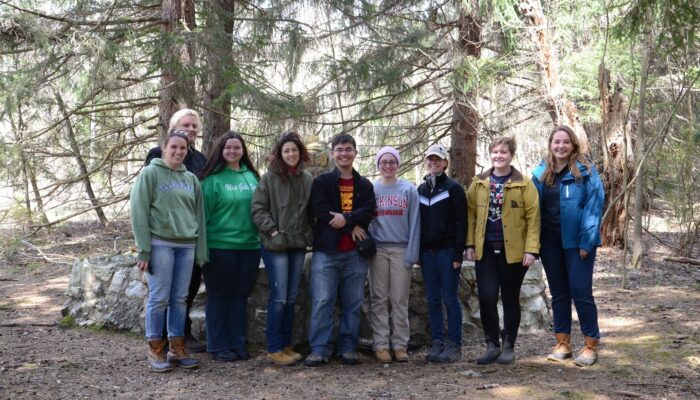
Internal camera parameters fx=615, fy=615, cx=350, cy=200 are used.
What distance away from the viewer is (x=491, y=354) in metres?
4.93

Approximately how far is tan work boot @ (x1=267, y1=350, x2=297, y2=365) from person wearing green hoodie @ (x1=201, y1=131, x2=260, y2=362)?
30cm

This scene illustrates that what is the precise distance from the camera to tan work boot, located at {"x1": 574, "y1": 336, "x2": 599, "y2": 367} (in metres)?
4.77

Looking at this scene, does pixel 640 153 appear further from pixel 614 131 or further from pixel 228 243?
pixel 228 243

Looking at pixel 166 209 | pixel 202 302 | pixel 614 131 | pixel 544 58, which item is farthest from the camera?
pixel 614 131

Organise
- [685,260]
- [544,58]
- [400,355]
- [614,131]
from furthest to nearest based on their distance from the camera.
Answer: [614,131] → [685,260] → [544,58] → [400,355]

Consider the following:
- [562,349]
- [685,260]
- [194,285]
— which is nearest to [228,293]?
[194,285]

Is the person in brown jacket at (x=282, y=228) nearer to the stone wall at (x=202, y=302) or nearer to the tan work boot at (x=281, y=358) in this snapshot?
the tan work boot at (x=281, y=358)

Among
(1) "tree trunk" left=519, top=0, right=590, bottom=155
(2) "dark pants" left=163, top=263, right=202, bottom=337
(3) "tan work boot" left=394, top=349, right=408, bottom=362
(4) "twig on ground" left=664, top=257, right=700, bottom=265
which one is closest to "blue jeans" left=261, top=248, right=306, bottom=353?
(2) "dark pants" left=163, top=263, right=202, bottom=337

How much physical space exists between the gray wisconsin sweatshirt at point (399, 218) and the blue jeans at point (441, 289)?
5.4 inches

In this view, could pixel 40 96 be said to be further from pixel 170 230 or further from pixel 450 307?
pixel 450 307

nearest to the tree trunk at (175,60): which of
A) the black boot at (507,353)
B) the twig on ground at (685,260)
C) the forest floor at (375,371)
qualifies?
the forest floor at (375,371)

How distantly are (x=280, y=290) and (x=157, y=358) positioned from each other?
1.07 metres

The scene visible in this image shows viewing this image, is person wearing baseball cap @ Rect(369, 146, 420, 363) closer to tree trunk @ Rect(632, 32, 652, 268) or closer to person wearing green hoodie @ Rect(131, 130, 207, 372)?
person wearing green hoodie @ Rect(131, 130, 207, 372)

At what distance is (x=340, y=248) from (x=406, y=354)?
117cm
